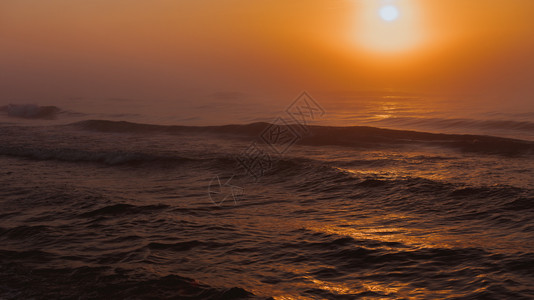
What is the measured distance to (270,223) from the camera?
8125 millimetres

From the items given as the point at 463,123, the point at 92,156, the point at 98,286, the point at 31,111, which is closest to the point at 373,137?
the point at 463,123

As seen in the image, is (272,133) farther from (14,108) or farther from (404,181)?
(14,108)

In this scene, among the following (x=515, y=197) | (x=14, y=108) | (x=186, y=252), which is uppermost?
A: (x=14, y=108)

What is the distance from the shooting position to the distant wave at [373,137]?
52.9ft

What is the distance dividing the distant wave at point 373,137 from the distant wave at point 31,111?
12.4m

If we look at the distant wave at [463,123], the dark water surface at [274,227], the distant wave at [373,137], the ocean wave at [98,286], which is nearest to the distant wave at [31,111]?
the distant wave at [373,137]

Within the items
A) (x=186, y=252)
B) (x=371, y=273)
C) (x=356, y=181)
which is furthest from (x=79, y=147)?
(x=371, y=273)

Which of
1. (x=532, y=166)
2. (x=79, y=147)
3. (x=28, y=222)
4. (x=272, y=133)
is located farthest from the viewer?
(x=272, y=133)

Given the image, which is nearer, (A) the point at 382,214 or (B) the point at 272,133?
(A) the point at 382,214

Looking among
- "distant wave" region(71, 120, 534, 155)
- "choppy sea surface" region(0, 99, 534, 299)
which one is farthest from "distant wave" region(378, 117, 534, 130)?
"choppy sea surface" region(0, 99, 534, 299)

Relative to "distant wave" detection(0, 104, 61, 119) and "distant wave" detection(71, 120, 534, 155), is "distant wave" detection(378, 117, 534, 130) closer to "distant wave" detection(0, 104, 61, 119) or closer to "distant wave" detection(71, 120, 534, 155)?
"distant wave" detection(71, 120, 534, 155)

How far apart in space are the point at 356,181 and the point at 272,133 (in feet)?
40.5

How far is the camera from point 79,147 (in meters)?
17.9

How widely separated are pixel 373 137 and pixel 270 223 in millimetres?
11967
